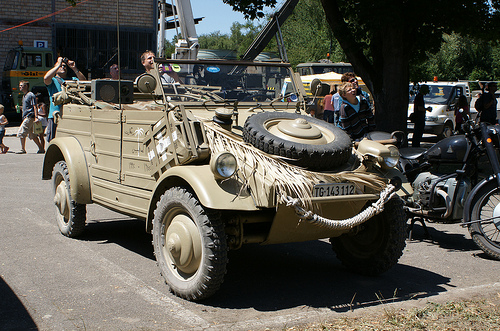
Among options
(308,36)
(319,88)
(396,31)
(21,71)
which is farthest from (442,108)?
(308,36)

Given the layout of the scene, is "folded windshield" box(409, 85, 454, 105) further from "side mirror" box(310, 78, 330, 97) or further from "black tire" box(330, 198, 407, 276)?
"black tire" box(330, 198, 407, 276)

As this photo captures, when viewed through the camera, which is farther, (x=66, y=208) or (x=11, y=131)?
(x=11, y=131)

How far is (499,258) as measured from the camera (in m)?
6.21

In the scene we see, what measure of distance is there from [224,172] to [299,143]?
758 millimetres

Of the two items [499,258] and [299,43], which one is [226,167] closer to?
[499,258]

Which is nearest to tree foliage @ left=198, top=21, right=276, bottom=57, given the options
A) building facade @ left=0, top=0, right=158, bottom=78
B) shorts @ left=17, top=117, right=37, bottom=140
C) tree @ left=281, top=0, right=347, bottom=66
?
tree @ left=281, top=0, right=347, bottom=66

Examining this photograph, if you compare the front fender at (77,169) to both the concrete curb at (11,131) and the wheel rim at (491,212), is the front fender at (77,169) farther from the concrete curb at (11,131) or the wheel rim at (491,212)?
the concrete curb at (11,131)

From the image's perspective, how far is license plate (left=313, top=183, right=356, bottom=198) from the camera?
4609 millimetres

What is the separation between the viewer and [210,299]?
16.0 ft

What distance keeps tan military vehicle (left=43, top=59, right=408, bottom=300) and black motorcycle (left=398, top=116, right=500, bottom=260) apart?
54.0 inches

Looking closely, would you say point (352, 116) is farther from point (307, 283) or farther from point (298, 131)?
point (307, 283)

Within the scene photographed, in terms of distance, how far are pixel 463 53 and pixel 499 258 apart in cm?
4576

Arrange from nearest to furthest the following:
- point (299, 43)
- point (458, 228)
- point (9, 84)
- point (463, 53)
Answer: point (458, 228), point (9, 84), point (299, 43), point (463, 53)

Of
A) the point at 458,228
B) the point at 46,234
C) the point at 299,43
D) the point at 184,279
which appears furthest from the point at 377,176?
the point at 299,43
